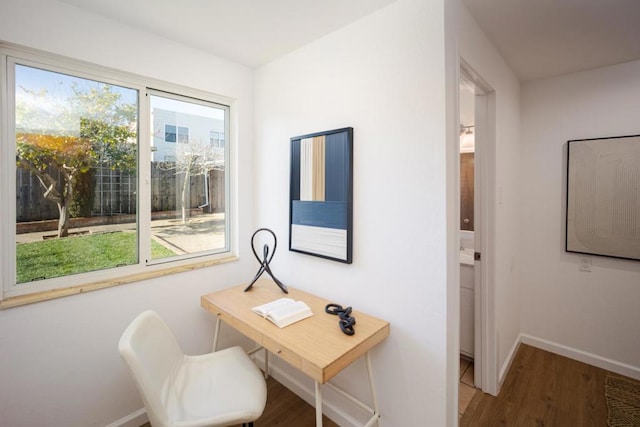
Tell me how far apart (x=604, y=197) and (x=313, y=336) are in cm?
273

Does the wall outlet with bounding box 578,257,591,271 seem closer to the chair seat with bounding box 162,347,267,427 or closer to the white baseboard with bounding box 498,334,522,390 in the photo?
the white baseboard with bounding box 498,334,522,390

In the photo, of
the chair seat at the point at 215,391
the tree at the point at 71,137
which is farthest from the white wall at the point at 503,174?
the tree at the point at 71,137

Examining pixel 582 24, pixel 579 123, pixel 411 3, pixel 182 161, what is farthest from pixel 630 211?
pixel 182 161

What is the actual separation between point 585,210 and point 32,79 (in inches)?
162

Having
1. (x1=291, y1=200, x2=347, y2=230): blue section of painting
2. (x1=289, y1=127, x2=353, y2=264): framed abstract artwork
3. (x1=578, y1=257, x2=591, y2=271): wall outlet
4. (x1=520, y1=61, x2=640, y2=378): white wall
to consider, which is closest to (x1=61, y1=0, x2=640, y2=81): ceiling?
(x1=520, y1=61, x2=640, y2=378): white wall

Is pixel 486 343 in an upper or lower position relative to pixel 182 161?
lower

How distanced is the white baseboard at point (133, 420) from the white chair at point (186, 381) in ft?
1.94

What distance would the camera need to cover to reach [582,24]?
172 centimetres

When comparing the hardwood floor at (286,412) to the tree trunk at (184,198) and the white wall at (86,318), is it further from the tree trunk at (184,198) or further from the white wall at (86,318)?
the tree trunk at (184,198)

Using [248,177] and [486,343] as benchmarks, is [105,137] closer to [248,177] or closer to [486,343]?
[248,177]

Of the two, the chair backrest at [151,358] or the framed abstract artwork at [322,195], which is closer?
the chair backrest at [151,358]

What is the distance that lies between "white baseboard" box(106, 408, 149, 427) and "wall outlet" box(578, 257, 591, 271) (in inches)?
146

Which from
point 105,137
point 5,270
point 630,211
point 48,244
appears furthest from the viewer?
point 630,211

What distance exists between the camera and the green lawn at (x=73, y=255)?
5.13ft
